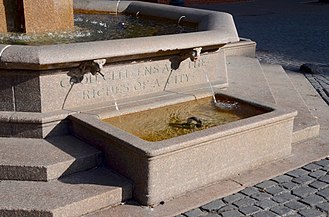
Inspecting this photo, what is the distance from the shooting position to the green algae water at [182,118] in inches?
166

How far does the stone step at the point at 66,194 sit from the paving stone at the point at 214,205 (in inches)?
21.6

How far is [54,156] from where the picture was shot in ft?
12.6

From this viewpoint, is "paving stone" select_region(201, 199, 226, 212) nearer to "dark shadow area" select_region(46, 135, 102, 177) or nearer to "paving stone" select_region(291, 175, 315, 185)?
"paving stone" select_region(291, 175, 315, 185)

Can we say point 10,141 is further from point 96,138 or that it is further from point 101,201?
point 101,201

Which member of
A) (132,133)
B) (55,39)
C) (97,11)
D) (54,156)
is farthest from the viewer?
(97,11)

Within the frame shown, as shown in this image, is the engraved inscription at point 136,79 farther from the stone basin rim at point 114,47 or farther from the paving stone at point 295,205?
the paving stone at point 295,205

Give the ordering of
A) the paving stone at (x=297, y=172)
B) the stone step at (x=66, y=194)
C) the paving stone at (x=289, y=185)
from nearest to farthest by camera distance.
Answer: the stone step at (x=66, y=194) < the paving stone at (x=289, y=185) < the paving stone at (x=297, y=172)

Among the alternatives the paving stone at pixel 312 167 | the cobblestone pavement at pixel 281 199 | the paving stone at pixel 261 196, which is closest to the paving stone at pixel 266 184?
the cobblestone pavement at pixel 281 199

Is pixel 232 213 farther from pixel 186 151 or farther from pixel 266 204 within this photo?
pixel 186 151

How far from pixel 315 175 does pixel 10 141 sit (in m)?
2.46

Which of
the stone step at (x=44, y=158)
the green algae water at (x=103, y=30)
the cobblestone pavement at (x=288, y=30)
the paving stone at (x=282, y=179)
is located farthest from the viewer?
the cobblestone pavement at (x=288, y=30)

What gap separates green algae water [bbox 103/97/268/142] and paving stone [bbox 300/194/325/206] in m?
0.95

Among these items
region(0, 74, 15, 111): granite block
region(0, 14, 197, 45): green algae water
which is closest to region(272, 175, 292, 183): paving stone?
region(0, 74, 15, 111): granite block

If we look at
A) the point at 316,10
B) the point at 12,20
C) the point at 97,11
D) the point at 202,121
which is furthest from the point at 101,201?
the point at 316,10
